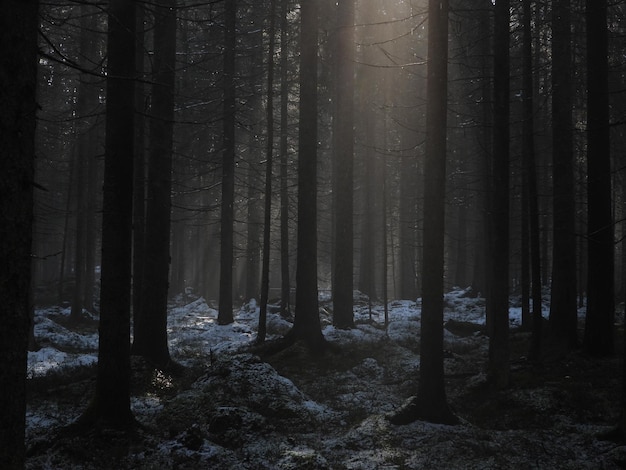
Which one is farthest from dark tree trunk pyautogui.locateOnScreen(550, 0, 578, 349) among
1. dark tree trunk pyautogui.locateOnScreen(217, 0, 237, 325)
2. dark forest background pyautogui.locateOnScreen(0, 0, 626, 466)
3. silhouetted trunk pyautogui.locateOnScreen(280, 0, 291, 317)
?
dark tree trunk pyautogui.locateOnScreen(217, 0, 237, 325)

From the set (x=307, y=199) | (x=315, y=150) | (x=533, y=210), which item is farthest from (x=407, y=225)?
(x=533, y=210)

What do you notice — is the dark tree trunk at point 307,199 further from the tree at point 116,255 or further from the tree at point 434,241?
the tree at point 116,255

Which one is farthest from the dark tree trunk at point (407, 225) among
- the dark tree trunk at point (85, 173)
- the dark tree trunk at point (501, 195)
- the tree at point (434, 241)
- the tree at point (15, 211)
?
the tree at point (15, 211)

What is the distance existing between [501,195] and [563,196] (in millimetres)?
3575

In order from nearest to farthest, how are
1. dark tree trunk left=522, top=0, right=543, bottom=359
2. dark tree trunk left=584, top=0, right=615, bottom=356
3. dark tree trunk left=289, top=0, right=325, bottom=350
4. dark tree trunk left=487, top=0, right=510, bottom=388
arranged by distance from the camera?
dark tree trunk left=487, top=0, right=510, bottom=388, dark tree trunk left=584, top=0, right=615, bottom=356, dark tree trunk left=522, top=0, right=543, bottom=359, dark tree trunk left=289, top=0, right=325, bottom=350

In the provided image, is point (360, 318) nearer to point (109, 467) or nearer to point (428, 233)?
point (428, 233)

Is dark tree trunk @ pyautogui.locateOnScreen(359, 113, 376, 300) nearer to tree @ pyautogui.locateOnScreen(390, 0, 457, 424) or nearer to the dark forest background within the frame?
the dark forest background

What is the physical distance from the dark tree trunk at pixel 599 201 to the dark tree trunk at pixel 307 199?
620 centimetres

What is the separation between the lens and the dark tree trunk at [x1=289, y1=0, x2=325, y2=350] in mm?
13156

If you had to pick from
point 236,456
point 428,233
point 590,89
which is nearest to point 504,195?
point 428,233

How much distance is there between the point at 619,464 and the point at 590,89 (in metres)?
7.92

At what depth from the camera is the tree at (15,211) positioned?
3.86 m

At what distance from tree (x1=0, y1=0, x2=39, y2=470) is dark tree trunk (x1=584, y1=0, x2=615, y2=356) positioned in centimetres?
1030

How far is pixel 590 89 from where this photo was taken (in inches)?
442
